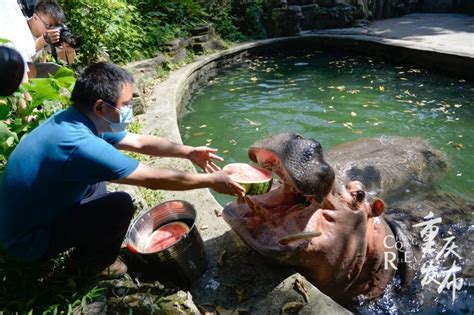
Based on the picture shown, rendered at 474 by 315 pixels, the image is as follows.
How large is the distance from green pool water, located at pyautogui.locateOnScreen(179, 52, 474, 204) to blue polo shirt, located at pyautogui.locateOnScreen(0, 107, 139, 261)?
3077 mm

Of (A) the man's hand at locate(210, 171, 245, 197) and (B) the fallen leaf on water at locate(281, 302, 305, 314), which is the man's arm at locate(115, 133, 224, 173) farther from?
(B) the fallen leaf on water at locate(281, 302, 305, 314)

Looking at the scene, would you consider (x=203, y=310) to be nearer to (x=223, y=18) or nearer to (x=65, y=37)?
(x=65, y=37)

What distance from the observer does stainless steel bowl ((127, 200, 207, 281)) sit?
2842 mm

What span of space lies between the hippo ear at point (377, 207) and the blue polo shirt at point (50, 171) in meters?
2.01

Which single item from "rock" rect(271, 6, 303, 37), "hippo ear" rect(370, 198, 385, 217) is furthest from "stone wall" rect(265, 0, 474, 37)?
"hippo ear" rect(370, 198, 385, 217)

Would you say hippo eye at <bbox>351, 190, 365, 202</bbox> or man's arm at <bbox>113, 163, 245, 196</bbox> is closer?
man's arm at <bbox>113, 163, 245, 196</bbox>

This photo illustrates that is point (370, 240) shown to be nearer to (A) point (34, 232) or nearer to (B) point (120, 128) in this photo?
(B) point (120, 128)

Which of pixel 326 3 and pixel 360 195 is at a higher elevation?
pixel 326 3

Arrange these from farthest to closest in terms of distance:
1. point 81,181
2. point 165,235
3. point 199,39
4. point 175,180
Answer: point 199,39 → point 165,235 → point 175,180 → point 81,181

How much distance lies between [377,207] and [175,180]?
1.76 meters

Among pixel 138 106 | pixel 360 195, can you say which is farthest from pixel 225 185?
pixel 138 106

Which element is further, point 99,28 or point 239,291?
point 99,28

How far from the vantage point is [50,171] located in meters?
2.39

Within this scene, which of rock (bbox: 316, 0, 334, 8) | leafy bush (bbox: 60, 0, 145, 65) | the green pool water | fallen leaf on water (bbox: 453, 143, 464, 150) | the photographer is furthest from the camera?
rock (bbox: 316, 0, 334, 8)
